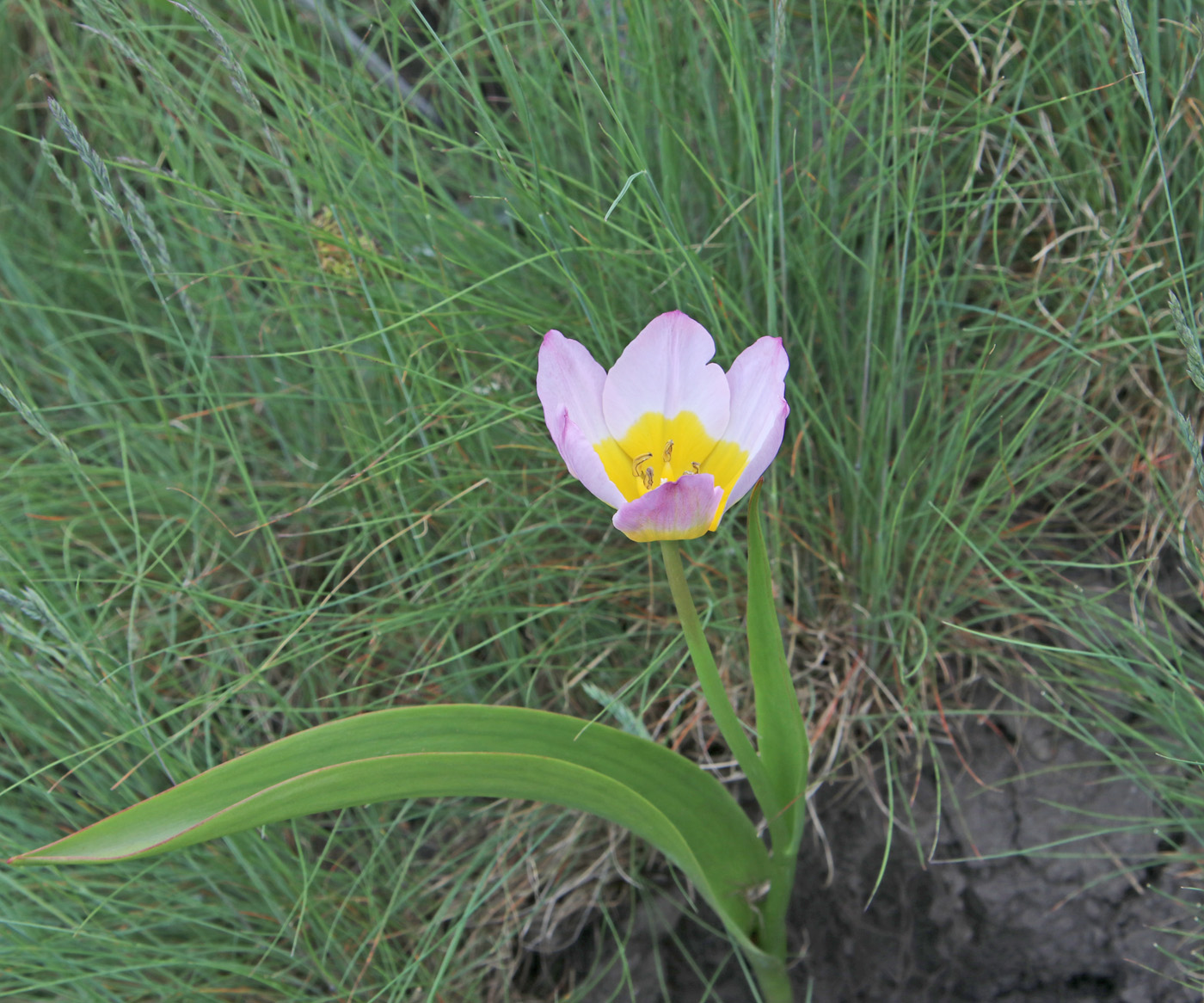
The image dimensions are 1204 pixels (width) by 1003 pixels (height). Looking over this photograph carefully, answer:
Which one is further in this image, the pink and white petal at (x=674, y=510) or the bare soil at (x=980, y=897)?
the bare soil at (x=980, y=897)

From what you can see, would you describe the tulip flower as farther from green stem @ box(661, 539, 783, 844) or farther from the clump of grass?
the clump of grass

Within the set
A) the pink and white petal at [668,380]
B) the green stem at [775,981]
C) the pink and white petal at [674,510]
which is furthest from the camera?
the green stem at [775,981]

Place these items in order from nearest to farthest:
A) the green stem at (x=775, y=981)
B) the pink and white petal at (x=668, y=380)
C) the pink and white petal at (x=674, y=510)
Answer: the pink and white petal at (x=674, y=510)
the pink and white petal at (x=668, y=380)
the green stem at (x=775, y=981)

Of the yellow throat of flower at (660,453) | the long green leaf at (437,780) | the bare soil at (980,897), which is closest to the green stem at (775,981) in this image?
the bare soil at (980,897)

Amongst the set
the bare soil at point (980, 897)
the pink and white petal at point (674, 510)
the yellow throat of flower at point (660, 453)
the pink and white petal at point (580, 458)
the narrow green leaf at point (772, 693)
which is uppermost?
the pink and white petal at point (580, 458)

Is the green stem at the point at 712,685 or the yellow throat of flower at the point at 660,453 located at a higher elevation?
the yellow throat of flower at the point at 660,453

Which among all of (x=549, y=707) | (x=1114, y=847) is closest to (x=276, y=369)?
(x=549, y=707)

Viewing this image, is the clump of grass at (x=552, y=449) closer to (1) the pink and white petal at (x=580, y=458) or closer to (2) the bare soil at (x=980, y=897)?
(2) the bare soil at (x=980, y=897)

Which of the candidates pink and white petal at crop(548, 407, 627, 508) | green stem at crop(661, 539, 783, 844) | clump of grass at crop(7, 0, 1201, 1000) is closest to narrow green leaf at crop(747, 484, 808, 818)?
green stem at crop(661, 539, 783, 844)
